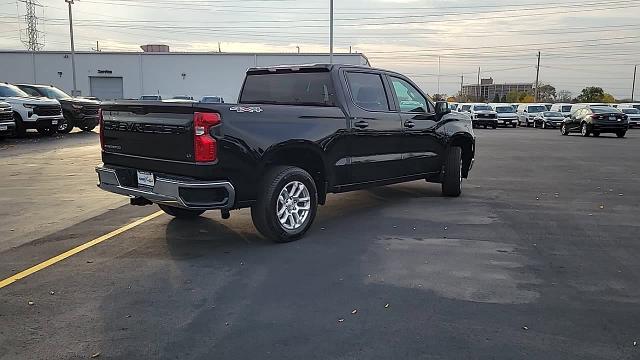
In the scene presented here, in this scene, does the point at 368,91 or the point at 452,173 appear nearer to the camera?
the point at 368,91

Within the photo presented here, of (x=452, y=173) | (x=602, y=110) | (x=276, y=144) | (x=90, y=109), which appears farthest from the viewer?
(x=602, y=110)

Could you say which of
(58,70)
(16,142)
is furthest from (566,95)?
(16,142)

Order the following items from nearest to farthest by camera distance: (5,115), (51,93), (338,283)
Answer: (338,283)
(5,115)
(51,93)

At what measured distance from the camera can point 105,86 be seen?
57.7 metres

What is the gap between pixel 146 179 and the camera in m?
5.74

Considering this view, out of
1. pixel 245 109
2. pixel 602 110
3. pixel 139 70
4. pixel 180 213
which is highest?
pixel 139 70

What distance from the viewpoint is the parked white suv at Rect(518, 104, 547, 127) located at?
134ft

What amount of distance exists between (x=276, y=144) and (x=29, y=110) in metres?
17.5

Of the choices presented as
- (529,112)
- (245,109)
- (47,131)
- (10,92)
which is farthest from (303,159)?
(529,112)

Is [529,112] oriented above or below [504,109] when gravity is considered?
below

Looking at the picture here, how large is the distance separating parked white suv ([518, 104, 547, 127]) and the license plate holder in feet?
128

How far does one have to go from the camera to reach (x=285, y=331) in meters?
3.81

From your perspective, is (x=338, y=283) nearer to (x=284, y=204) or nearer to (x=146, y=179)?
(x=284, y=204)

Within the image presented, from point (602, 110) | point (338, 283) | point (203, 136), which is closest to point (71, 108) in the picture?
point (203, 136)
